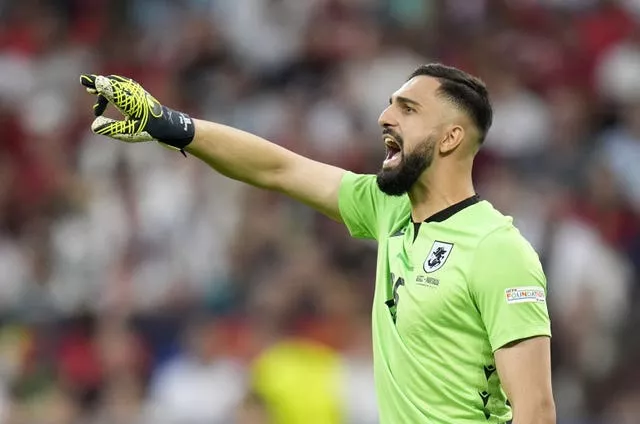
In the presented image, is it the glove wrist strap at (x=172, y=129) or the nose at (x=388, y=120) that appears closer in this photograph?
the nose at (x=388, y=120)

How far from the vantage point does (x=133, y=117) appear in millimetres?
5148

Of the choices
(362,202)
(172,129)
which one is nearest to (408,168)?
(362,202)

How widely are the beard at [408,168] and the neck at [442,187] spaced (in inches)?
1.7

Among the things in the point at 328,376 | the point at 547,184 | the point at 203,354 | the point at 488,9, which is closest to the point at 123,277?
the point at 203,354

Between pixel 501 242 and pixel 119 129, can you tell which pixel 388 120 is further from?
pixel 119 129

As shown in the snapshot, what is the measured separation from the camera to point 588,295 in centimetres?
933

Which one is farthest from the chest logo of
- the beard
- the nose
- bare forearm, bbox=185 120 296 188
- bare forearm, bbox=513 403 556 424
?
bare forearm, bbox=185 120 296 188

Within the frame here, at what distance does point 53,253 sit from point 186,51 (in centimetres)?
243

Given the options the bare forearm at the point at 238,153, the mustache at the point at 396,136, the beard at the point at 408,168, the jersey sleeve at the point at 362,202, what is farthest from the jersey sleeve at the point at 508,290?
the bare forearm at the point at 238,153

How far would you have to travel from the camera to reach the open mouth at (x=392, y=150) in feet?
16.7

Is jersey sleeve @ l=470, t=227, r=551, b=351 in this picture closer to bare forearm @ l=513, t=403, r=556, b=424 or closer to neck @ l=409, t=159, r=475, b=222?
bare forearm @ l=513, t=403, r=556, b=424

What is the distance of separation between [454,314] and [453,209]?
0.44 metres

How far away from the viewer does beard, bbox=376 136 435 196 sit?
5039mm

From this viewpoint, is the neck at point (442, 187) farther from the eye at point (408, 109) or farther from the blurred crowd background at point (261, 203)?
the blurred crowd background at point (261, 203)
